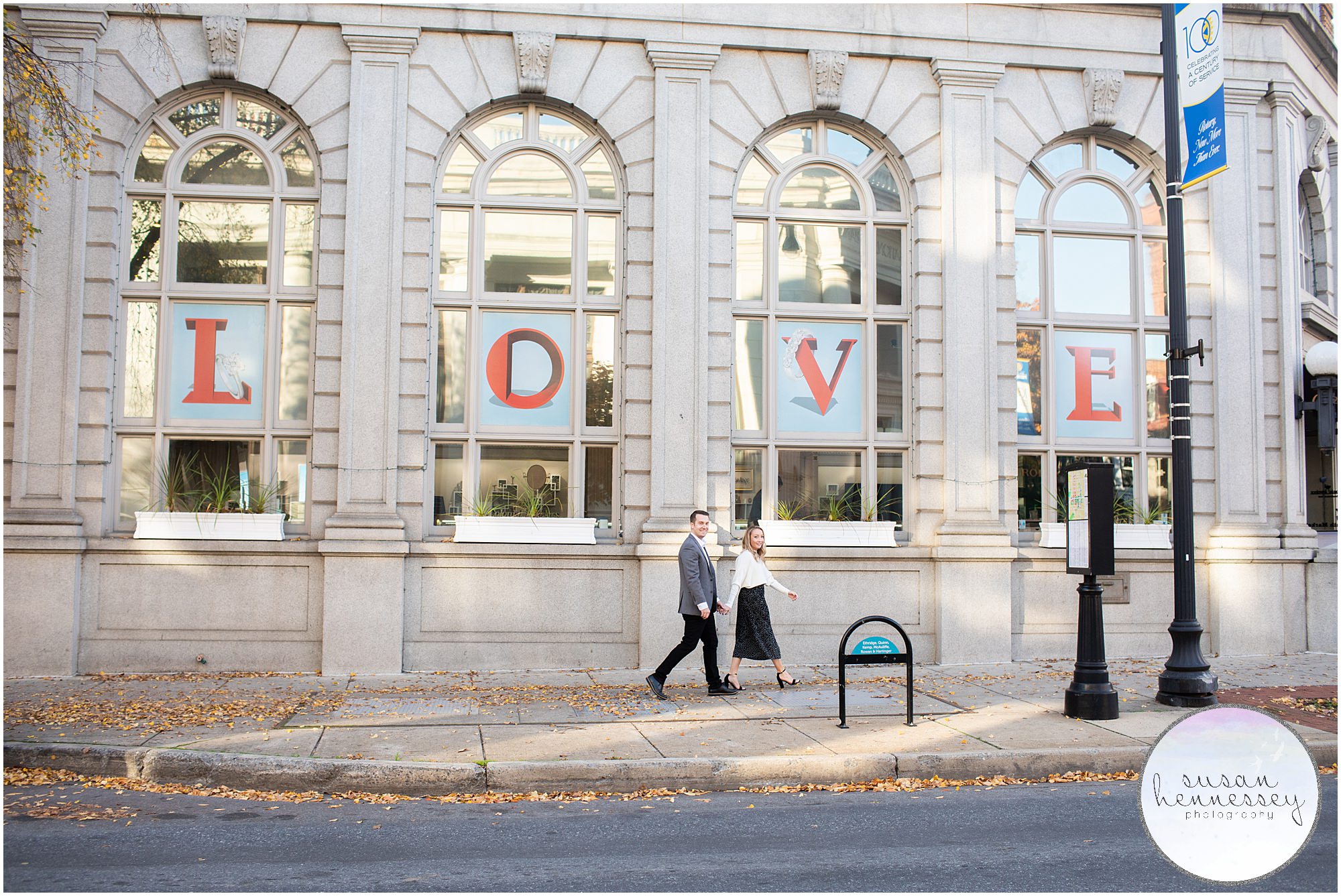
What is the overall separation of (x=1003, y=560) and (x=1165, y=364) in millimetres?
3758

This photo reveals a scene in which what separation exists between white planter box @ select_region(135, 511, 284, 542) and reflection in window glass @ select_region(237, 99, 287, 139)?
14.8 feet

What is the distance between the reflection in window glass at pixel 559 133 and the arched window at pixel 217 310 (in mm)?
2753

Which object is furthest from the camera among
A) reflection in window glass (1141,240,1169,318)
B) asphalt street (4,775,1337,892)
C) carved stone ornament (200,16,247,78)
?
reflection in window glass (1141,240,1169,318)

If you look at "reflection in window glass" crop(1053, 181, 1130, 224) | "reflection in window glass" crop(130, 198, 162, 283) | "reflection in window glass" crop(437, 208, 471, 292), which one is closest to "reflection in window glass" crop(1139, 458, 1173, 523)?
"reflection in window glass" crop(1053, 181, 1130, 224)

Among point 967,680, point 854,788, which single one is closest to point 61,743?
point 854,788

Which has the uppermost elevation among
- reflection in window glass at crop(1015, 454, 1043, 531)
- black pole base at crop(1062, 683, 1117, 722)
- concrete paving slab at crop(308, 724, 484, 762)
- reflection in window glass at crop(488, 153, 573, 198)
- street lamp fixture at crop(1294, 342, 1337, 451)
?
reflection in window glass at crop(488, 153, 573, 198)

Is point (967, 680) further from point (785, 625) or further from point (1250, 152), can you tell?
point (1250, 152)

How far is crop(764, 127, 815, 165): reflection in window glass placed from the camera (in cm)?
1352

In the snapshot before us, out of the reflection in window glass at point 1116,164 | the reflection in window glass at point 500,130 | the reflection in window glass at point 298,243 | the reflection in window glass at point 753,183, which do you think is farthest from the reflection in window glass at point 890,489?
the reflection in window glass at point 298,243

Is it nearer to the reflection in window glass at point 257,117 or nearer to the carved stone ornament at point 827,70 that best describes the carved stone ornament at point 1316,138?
the carved stone ornament at point 827,70

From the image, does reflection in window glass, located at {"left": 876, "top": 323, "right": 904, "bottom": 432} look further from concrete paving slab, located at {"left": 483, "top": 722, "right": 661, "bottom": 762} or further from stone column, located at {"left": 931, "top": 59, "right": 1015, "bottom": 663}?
concrete paving slab, located at {"left": 483, "top": 722, "right": 661, "bottom": 762}

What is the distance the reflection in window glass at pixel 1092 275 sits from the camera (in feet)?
46.0

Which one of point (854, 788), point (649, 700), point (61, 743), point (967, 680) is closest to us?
point (854, 788)

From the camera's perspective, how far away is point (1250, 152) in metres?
14.0
